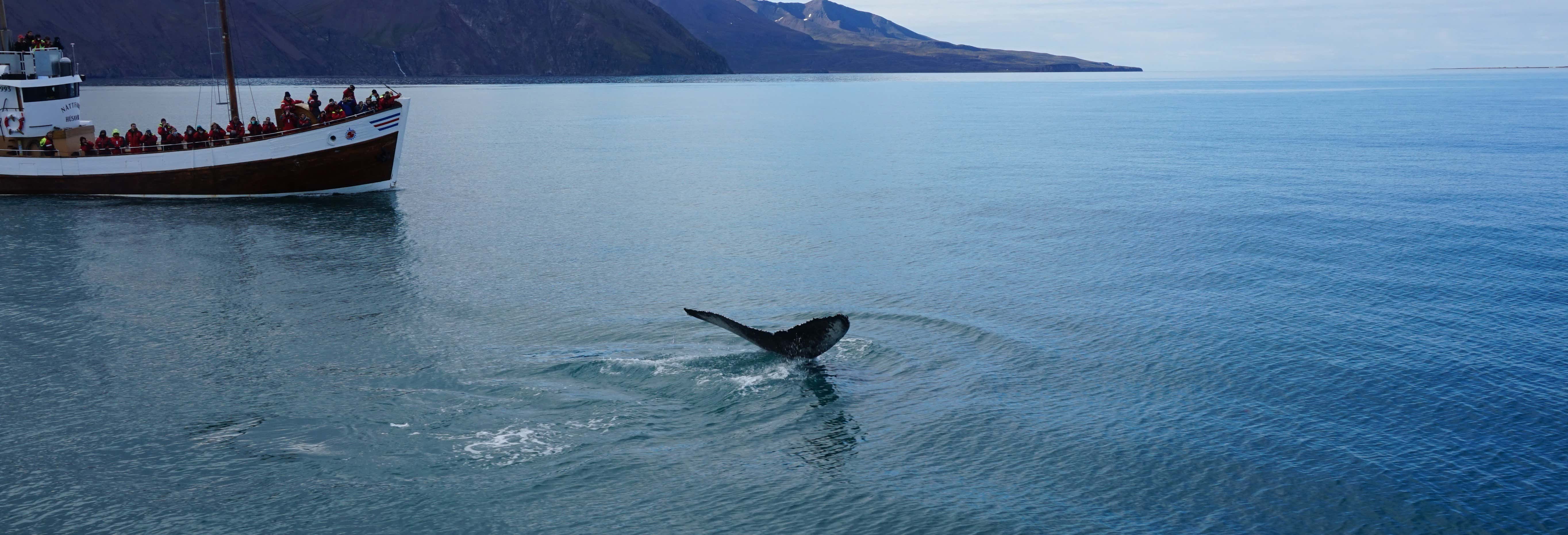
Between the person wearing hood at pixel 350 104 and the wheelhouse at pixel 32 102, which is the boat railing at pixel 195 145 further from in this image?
the wheelhouse at pixel 32 102

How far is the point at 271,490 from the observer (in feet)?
60.2

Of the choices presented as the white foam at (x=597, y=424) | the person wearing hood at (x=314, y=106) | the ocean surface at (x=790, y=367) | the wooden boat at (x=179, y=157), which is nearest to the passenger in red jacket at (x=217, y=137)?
the wooden boat at (x=179, y=157)

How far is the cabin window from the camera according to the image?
2297 inches

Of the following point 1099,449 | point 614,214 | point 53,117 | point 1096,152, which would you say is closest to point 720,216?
point 614,214

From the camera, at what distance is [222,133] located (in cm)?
5719

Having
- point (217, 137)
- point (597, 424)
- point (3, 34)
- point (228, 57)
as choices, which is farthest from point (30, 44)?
point (597, 424)

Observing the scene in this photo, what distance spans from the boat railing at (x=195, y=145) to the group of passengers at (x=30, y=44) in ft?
20.3

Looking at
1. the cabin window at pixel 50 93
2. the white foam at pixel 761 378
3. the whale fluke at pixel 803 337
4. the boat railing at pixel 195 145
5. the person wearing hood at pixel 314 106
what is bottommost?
the white foam at pixel 761 378

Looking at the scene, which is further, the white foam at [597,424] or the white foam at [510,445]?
the white foam at [597,424]

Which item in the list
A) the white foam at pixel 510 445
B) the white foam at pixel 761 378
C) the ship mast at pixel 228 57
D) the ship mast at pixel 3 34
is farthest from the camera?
the ship mast at pixel 228 57

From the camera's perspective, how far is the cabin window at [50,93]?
191ft

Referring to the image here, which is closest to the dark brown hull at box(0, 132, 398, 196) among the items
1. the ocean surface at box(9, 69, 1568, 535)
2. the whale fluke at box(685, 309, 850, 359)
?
the ocean surface at box(9, 69, 1568, 535)

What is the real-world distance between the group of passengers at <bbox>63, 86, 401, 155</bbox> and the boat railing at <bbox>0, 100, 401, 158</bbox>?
3 centimetres

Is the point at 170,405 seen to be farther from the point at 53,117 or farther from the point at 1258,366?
the point at 53,117
